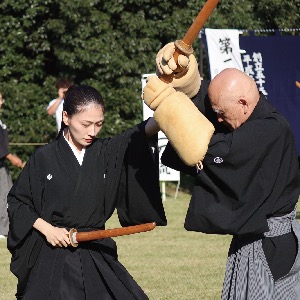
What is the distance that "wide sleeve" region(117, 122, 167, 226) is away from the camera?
17.2ft

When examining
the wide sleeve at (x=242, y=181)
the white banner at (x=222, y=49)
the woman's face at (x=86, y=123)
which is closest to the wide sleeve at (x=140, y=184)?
the woman's face at (x=86, y=123)

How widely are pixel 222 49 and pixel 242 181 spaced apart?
30.6 feet

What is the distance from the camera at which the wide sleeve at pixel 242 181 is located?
4438 mm

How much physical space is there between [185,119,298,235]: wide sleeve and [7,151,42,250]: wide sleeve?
1117mm

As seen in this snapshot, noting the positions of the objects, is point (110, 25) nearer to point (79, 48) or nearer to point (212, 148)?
point (79, 48)

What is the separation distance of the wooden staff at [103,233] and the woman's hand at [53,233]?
0.11ft

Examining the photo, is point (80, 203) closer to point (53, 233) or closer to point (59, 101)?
point (53, 233)

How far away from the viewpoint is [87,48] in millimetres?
17266

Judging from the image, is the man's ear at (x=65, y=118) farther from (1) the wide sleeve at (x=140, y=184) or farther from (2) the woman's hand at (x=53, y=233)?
(2) the woman's hand at (x=53, y=233)

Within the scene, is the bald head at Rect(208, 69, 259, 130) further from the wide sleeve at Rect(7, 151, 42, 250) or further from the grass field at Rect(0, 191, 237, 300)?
the grass field at Rect(0, 191, 237, 300)

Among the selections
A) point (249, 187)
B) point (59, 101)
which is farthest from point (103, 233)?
point (59, 101)

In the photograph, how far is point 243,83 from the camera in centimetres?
443

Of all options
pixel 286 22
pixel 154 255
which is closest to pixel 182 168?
pixel 154 255

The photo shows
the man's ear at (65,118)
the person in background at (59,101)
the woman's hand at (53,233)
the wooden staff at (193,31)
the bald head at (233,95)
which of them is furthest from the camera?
the person in background at (59,101)
